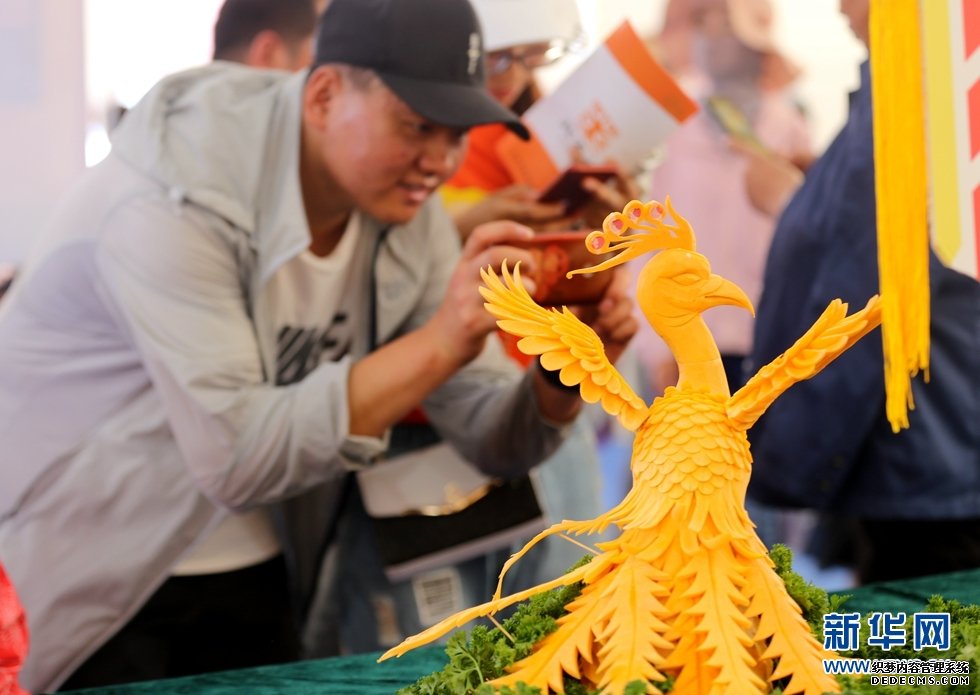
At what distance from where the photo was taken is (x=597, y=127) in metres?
1.73

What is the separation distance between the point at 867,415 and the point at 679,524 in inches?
45.8

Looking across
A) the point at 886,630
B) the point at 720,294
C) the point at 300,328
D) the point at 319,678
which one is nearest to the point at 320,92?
the point at 300,328

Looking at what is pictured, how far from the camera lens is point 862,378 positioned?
186 cm

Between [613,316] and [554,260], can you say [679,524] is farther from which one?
[613,316]

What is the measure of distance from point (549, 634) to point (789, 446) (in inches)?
47.2

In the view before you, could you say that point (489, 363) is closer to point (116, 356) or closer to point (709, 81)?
point (116, 356)

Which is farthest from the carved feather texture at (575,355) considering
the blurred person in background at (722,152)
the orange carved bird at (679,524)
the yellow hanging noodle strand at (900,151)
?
the blurred person in background at (722,152)

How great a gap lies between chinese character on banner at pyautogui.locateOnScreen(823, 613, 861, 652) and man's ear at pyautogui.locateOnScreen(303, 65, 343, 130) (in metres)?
0.98

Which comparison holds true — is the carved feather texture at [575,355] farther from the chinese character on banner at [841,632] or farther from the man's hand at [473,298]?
the man's hand at [473,298]

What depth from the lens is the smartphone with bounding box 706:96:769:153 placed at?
85.8 inches

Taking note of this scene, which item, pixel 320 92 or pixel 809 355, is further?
pixel 320 92

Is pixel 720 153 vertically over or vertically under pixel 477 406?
over

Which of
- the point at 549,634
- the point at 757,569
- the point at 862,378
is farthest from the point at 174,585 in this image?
the point at 862,378

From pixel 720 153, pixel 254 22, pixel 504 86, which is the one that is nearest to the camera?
pixel 254 22
